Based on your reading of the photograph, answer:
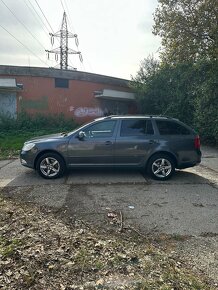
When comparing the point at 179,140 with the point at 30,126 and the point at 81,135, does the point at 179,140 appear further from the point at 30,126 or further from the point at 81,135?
the point at 30,126

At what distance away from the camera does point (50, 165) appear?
7230 millimetres

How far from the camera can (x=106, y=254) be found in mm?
3590

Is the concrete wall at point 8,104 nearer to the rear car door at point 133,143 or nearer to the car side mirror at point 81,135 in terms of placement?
the car side mirror at point 81,135

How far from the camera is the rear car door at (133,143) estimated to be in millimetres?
7188

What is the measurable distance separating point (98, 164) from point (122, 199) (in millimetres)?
1662

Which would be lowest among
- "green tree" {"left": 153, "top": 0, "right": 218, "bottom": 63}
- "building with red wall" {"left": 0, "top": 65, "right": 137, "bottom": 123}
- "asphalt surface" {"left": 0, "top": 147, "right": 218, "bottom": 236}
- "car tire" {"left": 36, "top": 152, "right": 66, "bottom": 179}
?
"asphalt surface" {"left": 0, "top": 147, "right": 218, "bottom": 236}

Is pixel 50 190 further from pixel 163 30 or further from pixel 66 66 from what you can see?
pixel 66 66

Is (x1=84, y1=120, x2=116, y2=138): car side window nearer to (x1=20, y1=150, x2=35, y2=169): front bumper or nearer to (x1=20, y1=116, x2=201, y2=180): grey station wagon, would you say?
(x1=20, y1=116, x2=201, y2=180): grey station wagon

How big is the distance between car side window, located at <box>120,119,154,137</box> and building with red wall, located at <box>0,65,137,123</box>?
1180 centimetres

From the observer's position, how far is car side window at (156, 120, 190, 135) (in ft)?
24.2

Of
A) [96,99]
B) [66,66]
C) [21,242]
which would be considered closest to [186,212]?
[21,242]

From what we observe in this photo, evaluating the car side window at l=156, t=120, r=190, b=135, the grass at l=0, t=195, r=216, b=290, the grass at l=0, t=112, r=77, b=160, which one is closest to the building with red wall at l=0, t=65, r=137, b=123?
the grass at l=0, t=112, r=77, b=160

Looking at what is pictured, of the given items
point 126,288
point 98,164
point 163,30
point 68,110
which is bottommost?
point 126,288

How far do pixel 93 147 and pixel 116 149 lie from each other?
601 mm
